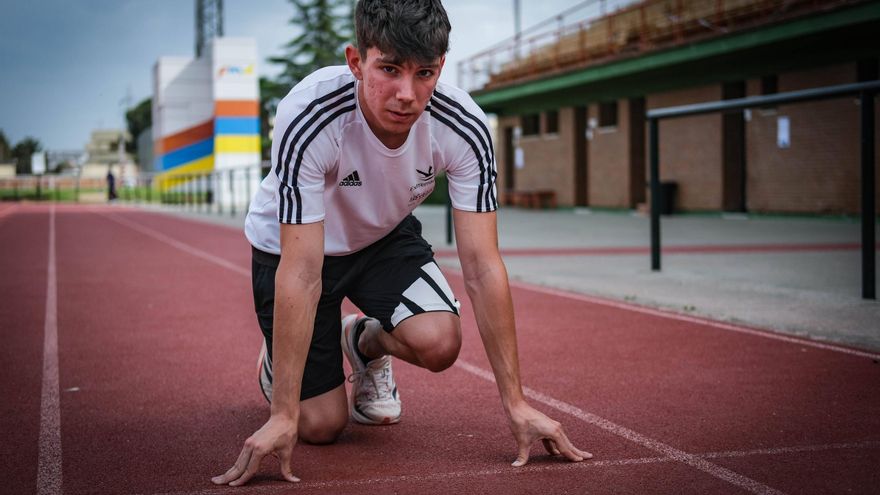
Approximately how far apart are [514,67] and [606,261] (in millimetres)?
20752

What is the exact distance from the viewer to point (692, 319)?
711cm

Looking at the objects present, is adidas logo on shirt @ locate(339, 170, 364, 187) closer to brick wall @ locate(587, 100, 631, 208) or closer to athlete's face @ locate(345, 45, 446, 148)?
athlete's face @ locate(345, 45, 446, 148)

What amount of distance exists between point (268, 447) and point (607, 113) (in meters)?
26.1

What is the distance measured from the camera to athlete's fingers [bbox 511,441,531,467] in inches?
134

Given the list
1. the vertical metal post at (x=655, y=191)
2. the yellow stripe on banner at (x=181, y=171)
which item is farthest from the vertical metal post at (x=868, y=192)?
the yellow stripe on banner at (x=181, y=171)

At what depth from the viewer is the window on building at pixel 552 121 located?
103ft

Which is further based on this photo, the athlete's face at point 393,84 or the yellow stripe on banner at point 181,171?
the yellow stripe on banner at point 181,171

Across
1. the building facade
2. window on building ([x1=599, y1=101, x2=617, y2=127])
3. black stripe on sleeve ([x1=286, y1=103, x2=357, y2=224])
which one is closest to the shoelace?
black stripe on sleeve ([x1=286, y1=103, x2=357, y2=224])

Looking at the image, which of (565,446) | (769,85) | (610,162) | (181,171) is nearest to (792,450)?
(565,446)

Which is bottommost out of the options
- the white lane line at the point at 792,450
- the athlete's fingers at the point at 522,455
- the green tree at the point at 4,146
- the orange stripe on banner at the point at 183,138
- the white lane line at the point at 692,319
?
the white lane line at the point at 792,450

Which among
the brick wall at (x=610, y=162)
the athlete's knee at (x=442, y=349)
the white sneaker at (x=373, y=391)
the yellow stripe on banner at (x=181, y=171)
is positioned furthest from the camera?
the yellow stripe on banner at (x=181, y=171)

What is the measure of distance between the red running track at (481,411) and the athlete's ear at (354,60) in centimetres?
140

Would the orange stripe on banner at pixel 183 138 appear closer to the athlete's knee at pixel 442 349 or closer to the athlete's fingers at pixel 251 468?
the athlete's knee at pixel 442 349

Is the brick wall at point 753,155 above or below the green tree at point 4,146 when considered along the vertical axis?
below
